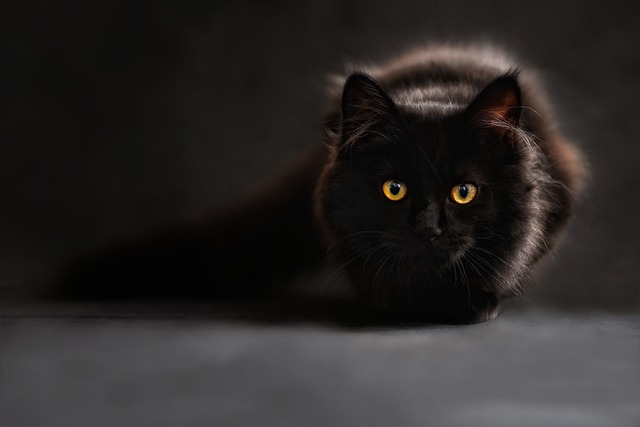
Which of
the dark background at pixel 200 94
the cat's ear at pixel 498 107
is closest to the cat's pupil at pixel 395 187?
the cat's ear at pixel 498 107

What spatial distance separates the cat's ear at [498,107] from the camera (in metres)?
1.79

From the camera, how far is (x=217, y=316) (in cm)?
207

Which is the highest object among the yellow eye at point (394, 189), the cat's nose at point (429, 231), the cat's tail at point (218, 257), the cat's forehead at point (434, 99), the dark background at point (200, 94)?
the dark background at point (200, 94)

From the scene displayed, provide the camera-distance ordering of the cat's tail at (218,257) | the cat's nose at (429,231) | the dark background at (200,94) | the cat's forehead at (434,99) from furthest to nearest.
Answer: the dark background at (200,94) < the cat's tail at (218,257) < the cat's forehead at (434,99) < the cat's nose at (429,231)

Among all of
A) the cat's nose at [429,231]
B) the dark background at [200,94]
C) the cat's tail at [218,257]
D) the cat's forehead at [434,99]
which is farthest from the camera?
the dark background at [200,94]

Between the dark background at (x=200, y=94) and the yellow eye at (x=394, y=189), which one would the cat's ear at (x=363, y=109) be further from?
the dark background at (x=200, y=94)

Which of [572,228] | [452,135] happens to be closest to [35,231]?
[452,135]

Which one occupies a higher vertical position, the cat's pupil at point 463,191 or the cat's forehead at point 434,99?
the cat's forehead at point 434,99

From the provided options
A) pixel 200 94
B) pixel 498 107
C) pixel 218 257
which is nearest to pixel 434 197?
pixel 498 107

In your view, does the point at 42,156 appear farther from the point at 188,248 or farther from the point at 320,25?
the point at 320,25

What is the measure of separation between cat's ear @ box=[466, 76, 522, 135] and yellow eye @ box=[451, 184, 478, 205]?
0.47ft

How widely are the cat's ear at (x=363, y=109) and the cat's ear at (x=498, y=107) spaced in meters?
0.18

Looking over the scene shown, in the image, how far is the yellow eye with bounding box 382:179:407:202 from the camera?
1.81 meters

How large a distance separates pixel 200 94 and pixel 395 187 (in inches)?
39.2
